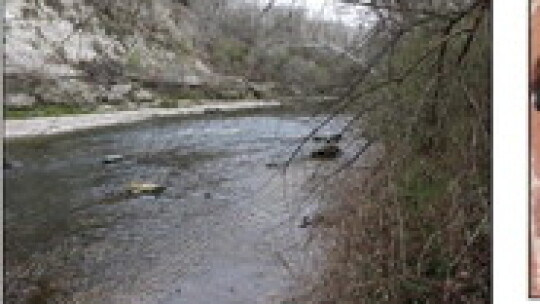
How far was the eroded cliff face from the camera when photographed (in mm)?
2787

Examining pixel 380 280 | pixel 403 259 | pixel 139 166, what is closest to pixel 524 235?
pixel 403 259

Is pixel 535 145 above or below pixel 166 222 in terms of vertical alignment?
above

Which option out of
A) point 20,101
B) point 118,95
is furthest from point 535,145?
point 118,95

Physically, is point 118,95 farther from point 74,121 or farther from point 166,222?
point 166,222

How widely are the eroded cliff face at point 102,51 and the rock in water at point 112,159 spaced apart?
2.41ft

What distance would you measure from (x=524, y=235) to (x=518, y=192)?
0.10 m

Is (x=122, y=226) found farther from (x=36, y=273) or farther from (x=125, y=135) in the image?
(x=125, y=135)

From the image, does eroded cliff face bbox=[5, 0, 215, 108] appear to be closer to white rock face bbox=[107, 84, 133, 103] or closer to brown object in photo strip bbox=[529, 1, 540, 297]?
white rock face bbox=[107, 84, 133, 103]

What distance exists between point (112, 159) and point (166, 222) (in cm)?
259

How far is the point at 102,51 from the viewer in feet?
12.8

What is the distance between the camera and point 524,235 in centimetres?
176

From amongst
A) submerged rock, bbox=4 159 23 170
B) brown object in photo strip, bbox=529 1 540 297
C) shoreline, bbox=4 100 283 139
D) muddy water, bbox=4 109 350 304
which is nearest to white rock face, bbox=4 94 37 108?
shoreline, bbox=4 100 283 139

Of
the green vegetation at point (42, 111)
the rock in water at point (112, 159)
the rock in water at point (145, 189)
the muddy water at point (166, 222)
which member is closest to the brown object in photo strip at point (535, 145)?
the muddy water at point (166, 222)

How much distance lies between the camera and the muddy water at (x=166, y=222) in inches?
162
